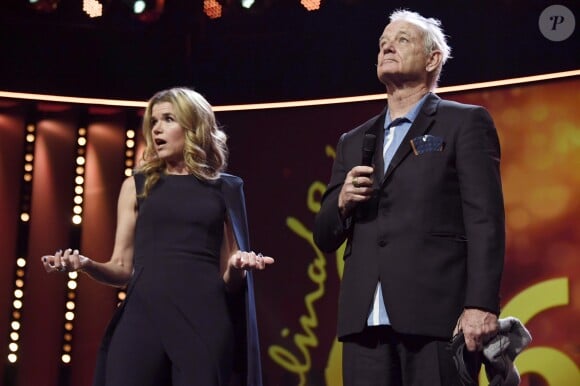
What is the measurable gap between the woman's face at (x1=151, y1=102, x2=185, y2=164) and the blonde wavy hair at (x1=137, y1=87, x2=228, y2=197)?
2 centimetres

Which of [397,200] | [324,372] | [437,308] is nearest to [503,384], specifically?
[437,308]

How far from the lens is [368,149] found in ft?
8.34

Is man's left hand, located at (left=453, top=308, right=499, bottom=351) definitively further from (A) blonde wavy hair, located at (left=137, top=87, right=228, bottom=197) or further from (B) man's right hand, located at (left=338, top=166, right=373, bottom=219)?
(A) blonde wavy hair, located at (left=137, top=87, right=228, bottom=197)

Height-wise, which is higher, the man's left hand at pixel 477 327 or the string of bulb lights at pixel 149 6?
the string of bulb lights at pixel 149 6

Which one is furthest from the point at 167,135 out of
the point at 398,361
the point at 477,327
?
the point at 477,327

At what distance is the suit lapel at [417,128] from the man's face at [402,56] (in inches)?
3.8

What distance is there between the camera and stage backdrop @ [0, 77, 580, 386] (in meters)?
4.93

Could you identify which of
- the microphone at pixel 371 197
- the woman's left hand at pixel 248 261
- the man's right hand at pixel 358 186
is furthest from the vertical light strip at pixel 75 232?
the man's right hand at pixel 358 186

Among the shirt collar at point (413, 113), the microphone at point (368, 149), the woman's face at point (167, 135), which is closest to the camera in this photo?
the microphone at point (368, 149)

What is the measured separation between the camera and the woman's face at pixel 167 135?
3.19 m

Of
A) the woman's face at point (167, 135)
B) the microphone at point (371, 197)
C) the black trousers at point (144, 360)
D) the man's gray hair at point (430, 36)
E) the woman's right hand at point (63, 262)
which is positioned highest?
the man's gray hair at point (430, 36)

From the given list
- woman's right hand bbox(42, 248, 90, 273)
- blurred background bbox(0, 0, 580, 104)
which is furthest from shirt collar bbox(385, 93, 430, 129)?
blurred background bbox(0, 0, 580, 104)

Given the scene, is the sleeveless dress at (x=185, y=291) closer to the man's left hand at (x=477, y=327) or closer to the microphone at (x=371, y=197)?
the microphone at (x=371, y=197)

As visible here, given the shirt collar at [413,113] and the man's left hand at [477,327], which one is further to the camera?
the shirt collar at [413,113]
